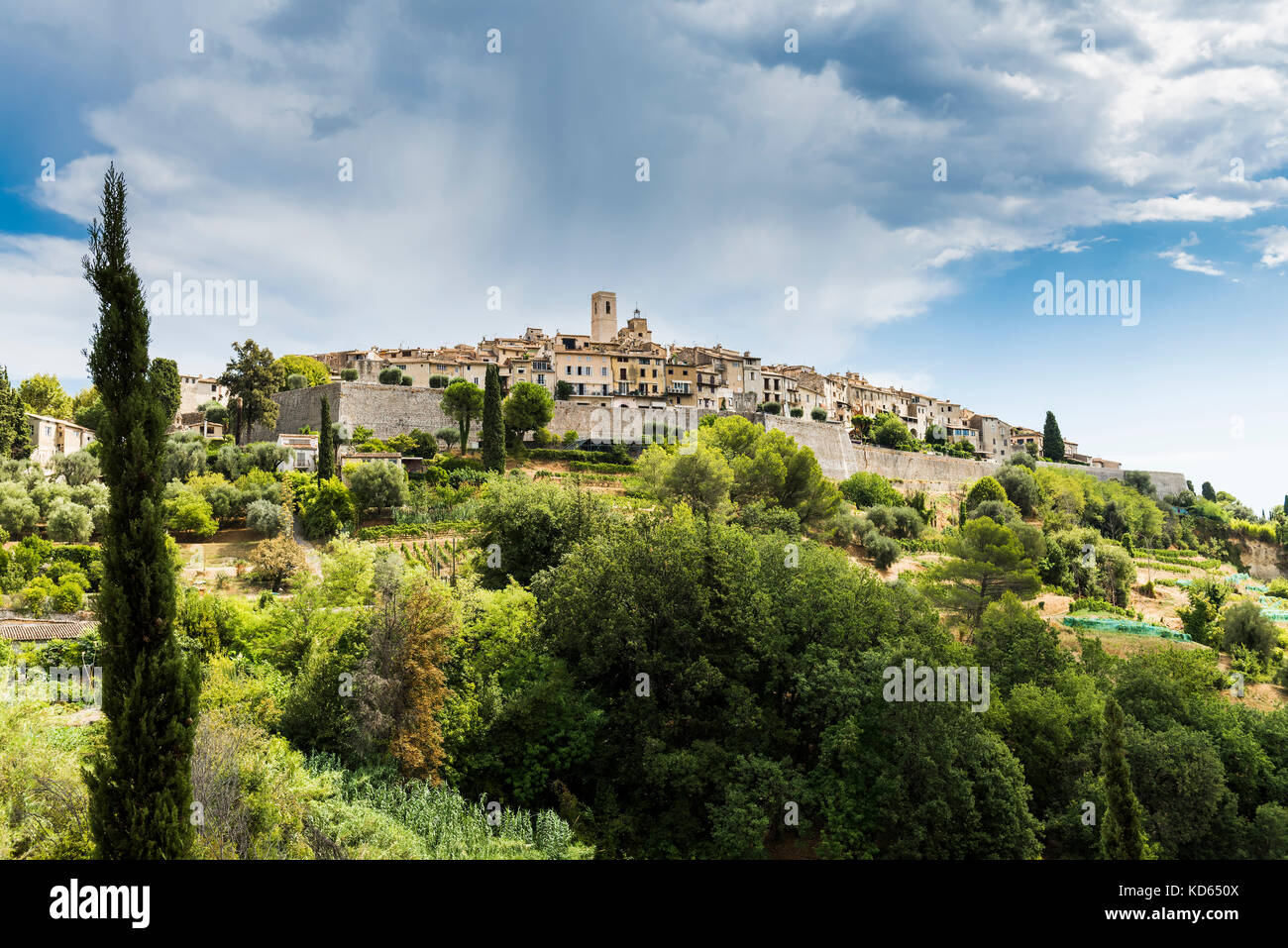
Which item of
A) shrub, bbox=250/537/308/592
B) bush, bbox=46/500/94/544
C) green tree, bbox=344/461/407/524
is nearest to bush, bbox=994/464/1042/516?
green tree, bbox=344/461/407/524

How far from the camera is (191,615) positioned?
67.4 ft

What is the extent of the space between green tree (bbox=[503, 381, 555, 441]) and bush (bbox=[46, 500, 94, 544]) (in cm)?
2729

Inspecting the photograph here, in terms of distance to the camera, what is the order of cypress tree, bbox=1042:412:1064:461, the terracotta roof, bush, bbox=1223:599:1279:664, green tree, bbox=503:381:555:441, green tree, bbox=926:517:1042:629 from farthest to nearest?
cypress tree, bbox=1042:412:1064:461, green tree, bbox=503:381:555:441, green tree, bbox=926:517:1042:629, bush, bbox=1223:599:1279:664, the terracotta roof

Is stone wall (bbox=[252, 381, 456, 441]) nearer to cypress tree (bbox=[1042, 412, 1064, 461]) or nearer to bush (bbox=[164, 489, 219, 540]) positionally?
bush (bbox=[164, 489, 219, 540])

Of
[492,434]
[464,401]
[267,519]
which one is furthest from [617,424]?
[267,519]

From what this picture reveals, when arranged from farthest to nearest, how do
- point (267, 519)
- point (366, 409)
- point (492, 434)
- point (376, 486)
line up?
point (366, 409), point (492, 434), point (376, 486), point (267, 519)

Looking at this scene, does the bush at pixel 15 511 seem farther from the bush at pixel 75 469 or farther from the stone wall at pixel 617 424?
the stone wall at pixel 617 424

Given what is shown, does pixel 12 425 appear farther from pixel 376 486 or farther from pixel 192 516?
pixel 376 486

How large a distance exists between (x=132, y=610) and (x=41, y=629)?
18.2m

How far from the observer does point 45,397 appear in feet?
180

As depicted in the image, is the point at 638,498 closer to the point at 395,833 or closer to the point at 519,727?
the point at 519,727

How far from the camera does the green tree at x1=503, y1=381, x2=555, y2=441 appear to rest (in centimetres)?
5544
